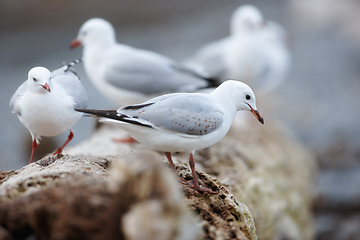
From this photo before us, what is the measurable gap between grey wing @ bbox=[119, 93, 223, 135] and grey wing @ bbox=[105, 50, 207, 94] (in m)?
2.35

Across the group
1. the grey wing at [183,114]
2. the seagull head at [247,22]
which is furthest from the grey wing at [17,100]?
the seagull head at [247,22]

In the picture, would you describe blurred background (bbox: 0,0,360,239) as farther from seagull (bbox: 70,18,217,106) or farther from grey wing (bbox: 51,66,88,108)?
grey wing (bbox: 51,66,88,108)

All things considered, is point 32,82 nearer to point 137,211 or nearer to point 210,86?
point 137,211

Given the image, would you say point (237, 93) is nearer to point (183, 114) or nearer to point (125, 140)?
point (183, 114)

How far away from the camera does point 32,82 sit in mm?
3293

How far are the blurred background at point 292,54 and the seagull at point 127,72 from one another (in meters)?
2.41

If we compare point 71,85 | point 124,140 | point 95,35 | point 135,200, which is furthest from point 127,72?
point 135,200

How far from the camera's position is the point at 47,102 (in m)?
3.35

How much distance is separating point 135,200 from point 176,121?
1.11 metres

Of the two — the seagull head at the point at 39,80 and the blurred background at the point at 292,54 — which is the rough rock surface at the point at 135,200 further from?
the blurred background at the point at 292,54

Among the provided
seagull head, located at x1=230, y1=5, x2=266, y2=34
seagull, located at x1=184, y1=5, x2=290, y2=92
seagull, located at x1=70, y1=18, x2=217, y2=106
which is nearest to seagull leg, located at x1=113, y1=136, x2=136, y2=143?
seagull, located at x1=70, y1=18, x2=217, y2=106

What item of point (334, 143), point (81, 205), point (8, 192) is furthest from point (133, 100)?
point (334, 143)

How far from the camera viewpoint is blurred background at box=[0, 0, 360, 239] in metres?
7.96

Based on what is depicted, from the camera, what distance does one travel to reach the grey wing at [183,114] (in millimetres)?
3275
